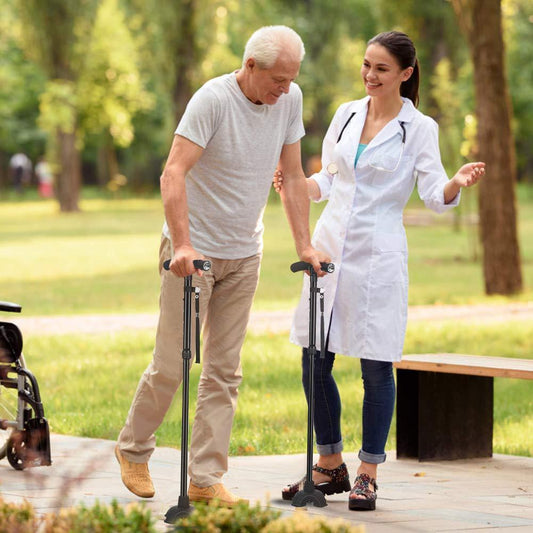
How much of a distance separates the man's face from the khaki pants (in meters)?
0.75

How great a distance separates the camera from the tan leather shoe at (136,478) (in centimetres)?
593

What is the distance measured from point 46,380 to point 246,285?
5048mm

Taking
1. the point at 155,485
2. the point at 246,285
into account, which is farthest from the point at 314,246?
the point at 155,485

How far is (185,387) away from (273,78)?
133 cm

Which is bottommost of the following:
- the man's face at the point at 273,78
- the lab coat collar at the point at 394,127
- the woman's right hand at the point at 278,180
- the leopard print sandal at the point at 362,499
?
the leopard print sandal at the point at 362,499

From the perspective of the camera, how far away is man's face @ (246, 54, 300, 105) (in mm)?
5441

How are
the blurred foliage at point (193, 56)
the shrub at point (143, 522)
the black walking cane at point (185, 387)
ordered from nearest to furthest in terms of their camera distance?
the shrub at point (143, 522)
the black walking cane at point (185, 387)
the blurred foliage at point (193, 56)

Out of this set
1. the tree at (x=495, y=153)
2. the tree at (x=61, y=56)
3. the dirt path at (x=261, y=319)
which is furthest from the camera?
the tree at (x=61, y=56)

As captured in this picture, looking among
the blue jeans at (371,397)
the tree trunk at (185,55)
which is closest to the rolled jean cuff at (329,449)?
the blue jeans at (371,397)

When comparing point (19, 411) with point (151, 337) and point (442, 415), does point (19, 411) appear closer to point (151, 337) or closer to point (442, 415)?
point (442, 415)

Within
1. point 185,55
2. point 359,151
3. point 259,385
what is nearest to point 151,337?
point 259,385

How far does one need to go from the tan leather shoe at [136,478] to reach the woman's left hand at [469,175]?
1885 mm

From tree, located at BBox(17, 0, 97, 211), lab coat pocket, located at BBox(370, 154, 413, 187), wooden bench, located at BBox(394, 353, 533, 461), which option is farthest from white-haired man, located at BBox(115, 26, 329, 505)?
tree, located at BBox(17, 0, 97, 211)

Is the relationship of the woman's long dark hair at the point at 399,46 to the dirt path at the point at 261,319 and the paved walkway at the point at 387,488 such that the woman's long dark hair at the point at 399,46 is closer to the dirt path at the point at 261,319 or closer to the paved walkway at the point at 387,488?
the paved walkway at the point at 387,488
